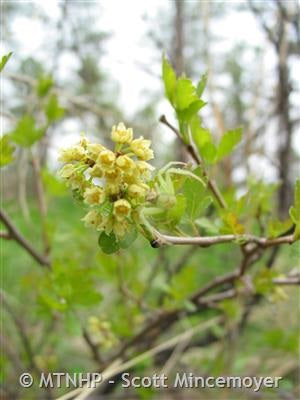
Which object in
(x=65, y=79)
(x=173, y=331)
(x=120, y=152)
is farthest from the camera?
(x=65, y=79)

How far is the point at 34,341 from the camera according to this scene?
4.26 ft

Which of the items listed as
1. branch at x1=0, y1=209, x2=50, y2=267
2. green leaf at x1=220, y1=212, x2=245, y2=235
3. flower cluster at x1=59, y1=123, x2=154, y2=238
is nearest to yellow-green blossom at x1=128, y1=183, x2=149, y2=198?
flower cluster at x1=59, y1=123, x2=154, y2=238

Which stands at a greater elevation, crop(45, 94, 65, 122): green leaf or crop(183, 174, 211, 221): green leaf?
crop(45, 94, 65, 122): green leaf

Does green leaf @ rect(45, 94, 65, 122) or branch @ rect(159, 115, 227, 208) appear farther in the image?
green leaf @ rect(45, 94, 65, 122)

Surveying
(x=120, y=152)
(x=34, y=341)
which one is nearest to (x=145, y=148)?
(x=120, y=152)

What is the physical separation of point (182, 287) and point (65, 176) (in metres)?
0.49

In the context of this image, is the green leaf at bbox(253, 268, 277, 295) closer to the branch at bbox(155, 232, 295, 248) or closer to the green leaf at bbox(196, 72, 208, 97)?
the branch at bbox(155, 232, 295, 248)

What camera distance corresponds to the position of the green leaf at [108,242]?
0.42 meters

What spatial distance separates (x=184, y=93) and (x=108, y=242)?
0.19 metres

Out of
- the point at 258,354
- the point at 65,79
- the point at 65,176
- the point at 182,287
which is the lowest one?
the point at 258,354

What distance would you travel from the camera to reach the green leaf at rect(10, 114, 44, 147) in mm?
791

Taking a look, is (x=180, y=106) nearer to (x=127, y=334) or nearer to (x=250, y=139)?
(x=127, y=334)

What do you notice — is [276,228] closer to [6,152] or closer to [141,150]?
[141,150]

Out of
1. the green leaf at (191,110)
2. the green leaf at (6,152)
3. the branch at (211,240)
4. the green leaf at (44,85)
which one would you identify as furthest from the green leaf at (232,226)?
the green leaf at (44,85)
